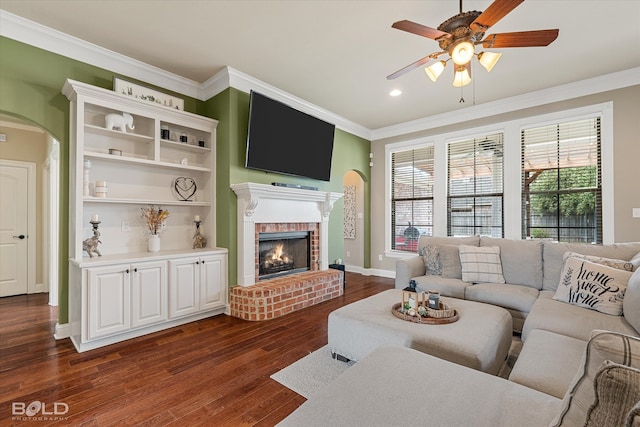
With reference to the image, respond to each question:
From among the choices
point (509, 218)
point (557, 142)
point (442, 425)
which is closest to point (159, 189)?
point (442, 425)

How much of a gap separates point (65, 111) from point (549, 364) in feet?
14.3

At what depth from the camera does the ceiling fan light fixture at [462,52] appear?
2.10 meters

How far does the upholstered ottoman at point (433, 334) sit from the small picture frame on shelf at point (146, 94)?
3.06 m

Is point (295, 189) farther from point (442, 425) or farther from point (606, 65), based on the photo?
point (606, 65)

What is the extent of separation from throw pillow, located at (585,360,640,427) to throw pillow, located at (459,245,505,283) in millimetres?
2826

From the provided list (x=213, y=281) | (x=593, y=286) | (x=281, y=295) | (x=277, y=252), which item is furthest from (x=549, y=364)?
(x=277, y=252)

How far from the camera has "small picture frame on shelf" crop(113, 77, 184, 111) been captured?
3.06m

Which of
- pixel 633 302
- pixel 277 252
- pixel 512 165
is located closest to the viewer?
pixel 633 302

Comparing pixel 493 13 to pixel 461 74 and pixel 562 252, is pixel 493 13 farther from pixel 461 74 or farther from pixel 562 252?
pixel 562 252

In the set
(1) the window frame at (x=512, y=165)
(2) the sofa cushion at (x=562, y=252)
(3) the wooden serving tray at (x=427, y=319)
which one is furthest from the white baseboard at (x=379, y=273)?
(3) the wooden serving tray at (x=427, y=319)

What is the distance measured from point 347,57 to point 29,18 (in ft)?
9.65

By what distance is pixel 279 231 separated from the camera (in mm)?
4086

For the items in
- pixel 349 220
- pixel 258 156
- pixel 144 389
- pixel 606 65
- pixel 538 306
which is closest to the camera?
pixel 144 389

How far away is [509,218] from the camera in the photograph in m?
4.40
